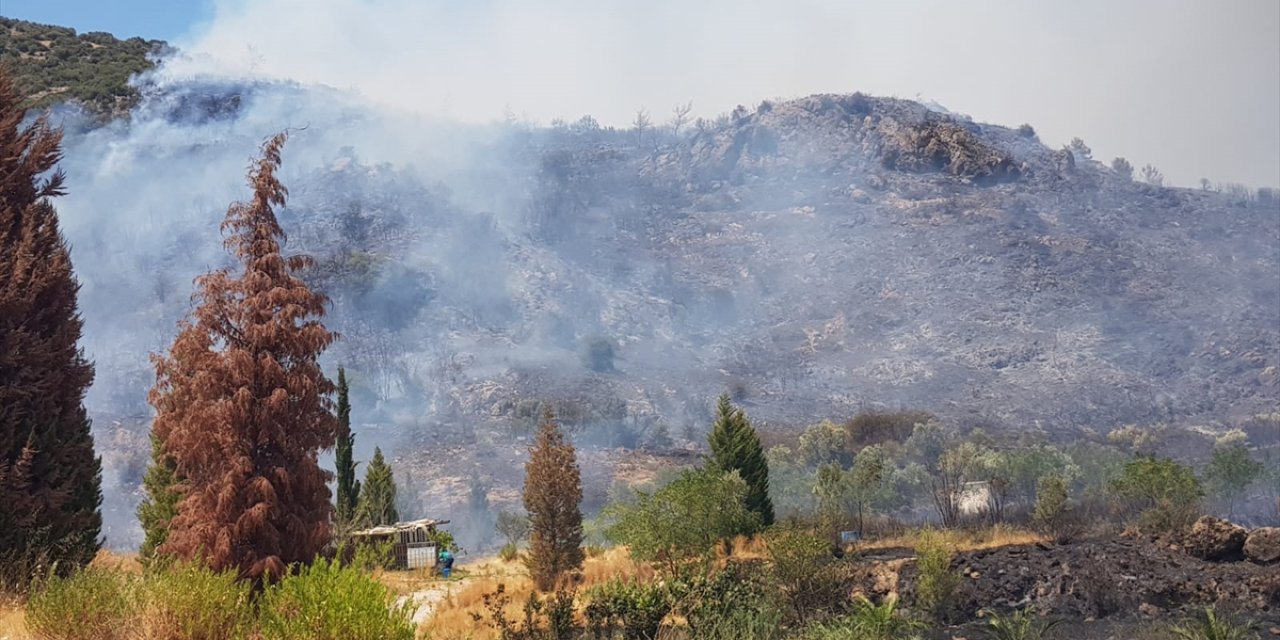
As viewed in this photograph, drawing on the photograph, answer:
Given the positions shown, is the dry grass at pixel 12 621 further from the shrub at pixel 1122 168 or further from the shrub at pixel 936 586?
the shrub at pixel 1122 168

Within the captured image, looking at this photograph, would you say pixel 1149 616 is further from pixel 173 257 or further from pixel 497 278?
pixel 173 257

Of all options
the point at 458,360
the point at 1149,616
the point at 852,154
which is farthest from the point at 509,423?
the point at 852,154

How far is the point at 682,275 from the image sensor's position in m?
121

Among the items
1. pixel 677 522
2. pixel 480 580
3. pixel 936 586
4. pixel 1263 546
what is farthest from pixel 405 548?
pixel 1263 546

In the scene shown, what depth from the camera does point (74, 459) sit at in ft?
35.2

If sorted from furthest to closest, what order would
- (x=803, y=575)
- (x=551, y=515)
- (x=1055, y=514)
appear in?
1. (x=1055, y=514)
2. (x=551, y=515)
3. (x=803, y=575)

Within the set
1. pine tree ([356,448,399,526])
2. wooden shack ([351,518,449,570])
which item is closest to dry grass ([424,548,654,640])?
wooden shack ([351,518,449,570])

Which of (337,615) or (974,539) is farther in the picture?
(974,539)

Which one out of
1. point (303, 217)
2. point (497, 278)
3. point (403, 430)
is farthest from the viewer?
point (303, 217)

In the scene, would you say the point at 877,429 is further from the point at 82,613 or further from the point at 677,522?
the point at 82,613

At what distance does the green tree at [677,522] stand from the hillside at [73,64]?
94.8m

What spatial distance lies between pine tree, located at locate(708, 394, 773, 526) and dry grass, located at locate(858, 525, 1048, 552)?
3.47m

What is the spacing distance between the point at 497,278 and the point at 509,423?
3421 centimetres

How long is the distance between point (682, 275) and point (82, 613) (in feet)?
380
